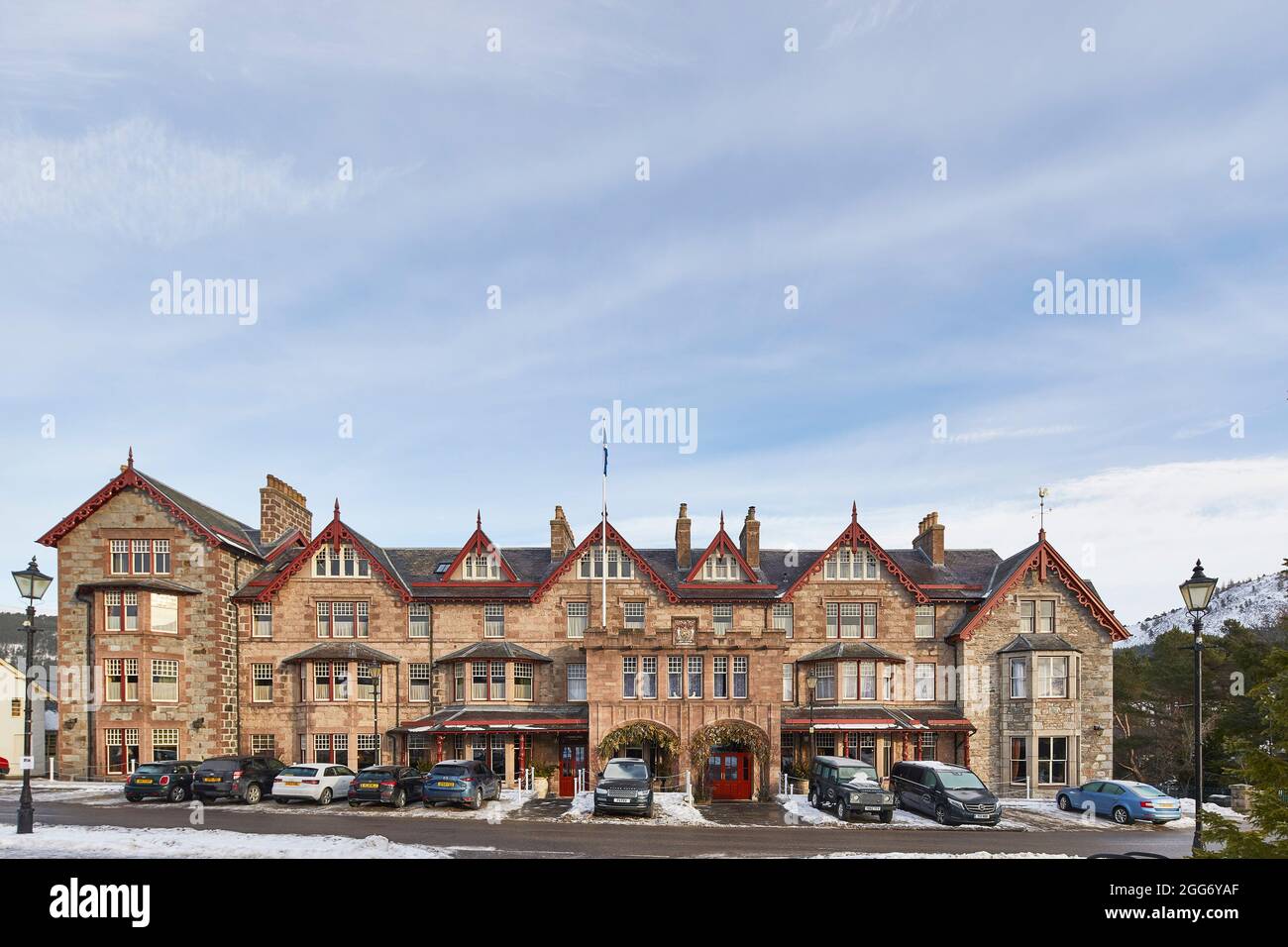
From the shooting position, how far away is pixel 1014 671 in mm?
43312

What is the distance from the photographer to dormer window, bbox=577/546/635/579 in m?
44.8

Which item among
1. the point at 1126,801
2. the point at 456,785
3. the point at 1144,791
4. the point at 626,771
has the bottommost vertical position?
the point at 1126,801

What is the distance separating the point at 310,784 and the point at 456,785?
5806 mm

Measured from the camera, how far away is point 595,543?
147 feet

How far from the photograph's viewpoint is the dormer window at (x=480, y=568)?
45.1m

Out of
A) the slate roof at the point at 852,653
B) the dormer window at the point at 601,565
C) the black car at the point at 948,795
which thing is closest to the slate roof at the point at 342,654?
the dormer window at the point at 601,565

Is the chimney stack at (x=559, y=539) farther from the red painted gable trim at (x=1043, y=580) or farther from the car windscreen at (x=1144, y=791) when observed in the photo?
the car windscreen at (x=1144, y=791)

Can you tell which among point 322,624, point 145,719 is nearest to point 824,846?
point 322,624

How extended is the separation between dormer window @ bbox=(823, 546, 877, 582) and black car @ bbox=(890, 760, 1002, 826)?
40.3ft

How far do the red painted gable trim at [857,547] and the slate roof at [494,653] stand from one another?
13.2 metres

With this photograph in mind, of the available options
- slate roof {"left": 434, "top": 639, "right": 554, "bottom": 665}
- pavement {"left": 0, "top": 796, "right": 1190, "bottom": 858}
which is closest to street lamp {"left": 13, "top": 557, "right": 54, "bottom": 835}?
pavement {"left": 0, "top": 796, "right": 1190, "bottom": 858}

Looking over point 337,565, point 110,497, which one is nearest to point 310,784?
point 337,565

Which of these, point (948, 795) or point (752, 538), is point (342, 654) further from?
point (948, 795)
